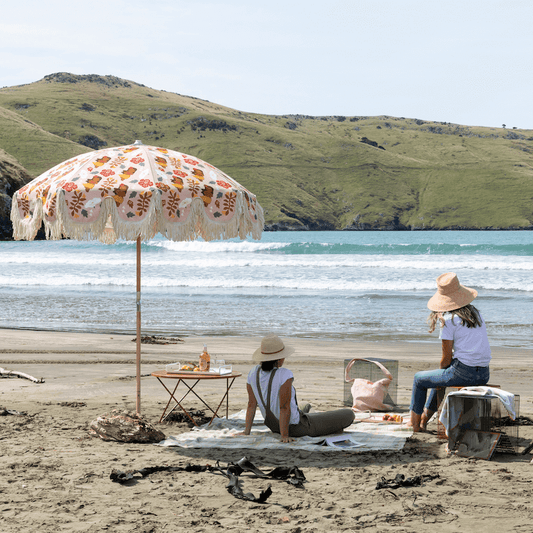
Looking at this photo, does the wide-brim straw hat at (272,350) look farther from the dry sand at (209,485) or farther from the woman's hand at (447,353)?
the woman's hand at (447,353)

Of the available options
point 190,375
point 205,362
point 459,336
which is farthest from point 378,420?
point 190,375

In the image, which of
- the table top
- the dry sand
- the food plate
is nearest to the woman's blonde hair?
the dry sand

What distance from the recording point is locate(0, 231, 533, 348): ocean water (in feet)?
51.0

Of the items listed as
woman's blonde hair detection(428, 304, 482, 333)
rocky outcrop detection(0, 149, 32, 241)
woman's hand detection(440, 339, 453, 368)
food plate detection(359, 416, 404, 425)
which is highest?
rocky outcrop detection(0, 149, 32, 241)

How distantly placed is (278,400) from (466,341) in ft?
6.01

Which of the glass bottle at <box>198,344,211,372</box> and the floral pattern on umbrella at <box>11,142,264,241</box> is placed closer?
the floral pattern on umbrella at <box>11,142,264,241</box>

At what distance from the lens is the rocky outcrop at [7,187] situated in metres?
66.8

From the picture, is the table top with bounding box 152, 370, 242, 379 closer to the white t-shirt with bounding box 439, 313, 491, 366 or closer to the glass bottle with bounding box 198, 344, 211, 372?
the glass bottle with bounding box 198, 344, 211, 372

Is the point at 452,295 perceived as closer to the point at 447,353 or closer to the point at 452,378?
the point at 447,353

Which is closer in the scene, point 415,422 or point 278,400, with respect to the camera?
point 278,400

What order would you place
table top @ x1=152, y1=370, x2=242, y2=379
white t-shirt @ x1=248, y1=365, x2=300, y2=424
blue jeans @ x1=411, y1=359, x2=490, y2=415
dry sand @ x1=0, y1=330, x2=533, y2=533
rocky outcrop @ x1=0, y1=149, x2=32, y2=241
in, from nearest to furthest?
dry sand @ x1=0, y1=330, x2=533, y2=533
white t-shirt @ x1=248, y1=365, x2=300, y2=424
blue jeans @ x1=411, y1=359, x2=490, y2=415
table top @ x1=152, y1=370, x2=242, y2=379
rocky outcrop @ x1=0, y1=149, x2=32, y2=241

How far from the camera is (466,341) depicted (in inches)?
232

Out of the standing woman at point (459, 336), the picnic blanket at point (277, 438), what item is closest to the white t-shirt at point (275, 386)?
the picnic blanket at point (277, 438)

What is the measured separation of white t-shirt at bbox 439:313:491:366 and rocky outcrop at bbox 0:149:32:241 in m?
64.5
